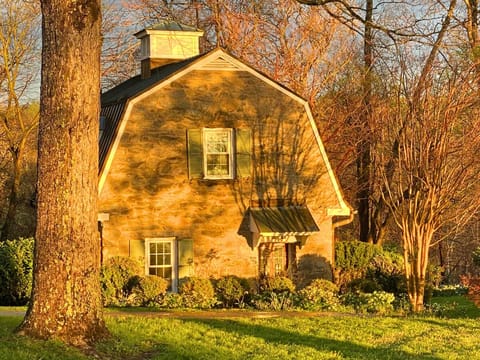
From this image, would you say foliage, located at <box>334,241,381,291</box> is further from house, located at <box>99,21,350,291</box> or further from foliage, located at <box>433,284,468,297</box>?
foliage, located at <box>433,284,468,297</box>

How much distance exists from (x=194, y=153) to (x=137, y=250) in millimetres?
3184

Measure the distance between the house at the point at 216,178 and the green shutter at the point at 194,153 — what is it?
1.1 inches

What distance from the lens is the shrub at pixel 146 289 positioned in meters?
20.2

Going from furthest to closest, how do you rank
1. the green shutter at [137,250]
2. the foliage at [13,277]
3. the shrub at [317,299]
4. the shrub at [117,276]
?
the green shutter at [137,250] → the foliage at [13,277] → the shrub at [117,276] → the shrub at [317,299]

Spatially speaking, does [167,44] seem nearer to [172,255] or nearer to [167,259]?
[172,255]

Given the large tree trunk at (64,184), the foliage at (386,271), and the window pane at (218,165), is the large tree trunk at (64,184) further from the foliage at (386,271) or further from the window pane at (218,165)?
the foliage at (386,271)

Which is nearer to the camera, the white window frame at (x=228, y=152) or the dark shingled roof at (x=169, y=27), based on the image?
the white window frame at (x=228, y=152)

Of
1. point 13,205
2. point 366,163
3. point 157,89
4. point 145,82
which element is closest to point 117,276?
point 157,89

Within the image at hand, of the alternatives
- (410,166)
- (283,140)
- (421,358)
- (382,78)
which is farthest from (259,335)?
(382,78)

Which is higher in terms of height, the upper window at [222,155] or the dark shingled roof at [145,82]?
the dark shingled roof at [145,82]

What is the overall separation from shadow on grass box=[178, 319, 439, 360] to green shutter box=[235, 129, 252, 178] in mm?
9705

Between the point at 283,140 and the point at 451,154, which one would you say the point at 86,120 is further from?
the point at 283,140

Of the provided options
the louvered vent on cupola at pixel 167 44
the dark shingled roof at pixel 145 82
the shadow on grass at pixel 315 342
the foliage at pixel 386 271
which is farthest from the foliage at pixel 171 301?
the louvered vent on cupola at pixel 167 44

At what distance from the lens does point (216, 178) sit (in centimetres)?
2284
